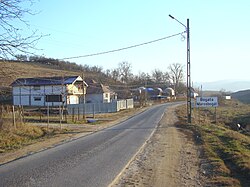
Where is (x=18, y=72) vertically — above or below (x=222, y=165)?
above

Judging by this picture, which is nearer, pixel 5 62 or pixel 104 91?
pixel 5 62

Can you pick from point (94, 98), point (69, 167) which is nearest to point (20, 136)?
point (69, 167)

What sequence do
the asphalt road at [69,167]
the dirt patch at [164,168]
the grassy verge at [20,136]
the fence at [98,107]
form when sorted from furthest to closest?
the fence at [98,107], the grassy verge at [20,136], the dirt patch at [164,168], the asphalt road at [69,167]

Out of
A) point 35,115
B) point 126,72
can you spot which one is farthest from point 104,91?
point 126,72

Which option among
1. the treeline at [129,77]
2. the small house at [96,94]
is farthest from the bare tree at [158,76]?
the small house at [96,94]

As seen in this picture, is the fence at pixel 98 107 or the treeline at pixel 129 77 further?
the treeline at pixel 129 77

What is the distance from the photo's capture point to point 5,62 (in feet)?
47.8

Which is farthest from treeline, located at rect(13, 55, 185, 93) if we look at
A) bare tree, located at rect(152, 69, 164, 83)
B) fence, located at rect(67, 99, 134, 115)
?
fence, located at rect(67, 99, 134, 115)

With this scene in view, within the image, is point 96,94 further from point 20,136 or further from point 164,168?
point 164,168

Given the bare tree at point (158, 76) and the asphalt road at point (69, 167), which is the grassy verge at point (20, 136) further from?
the bare tree at point (158, 76)

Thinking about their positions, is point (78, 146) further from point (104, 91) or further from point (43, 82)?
point (104, 91)

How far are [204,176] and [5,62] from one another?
8270mm

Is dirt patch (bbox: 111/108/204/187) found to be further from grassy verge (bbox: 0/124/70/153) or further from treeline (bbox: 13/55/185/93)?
treeline (bbox: 13/55/185/93)

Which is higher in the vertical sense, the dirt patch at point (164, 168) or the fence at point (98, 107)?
the fence at point (98, 107)
